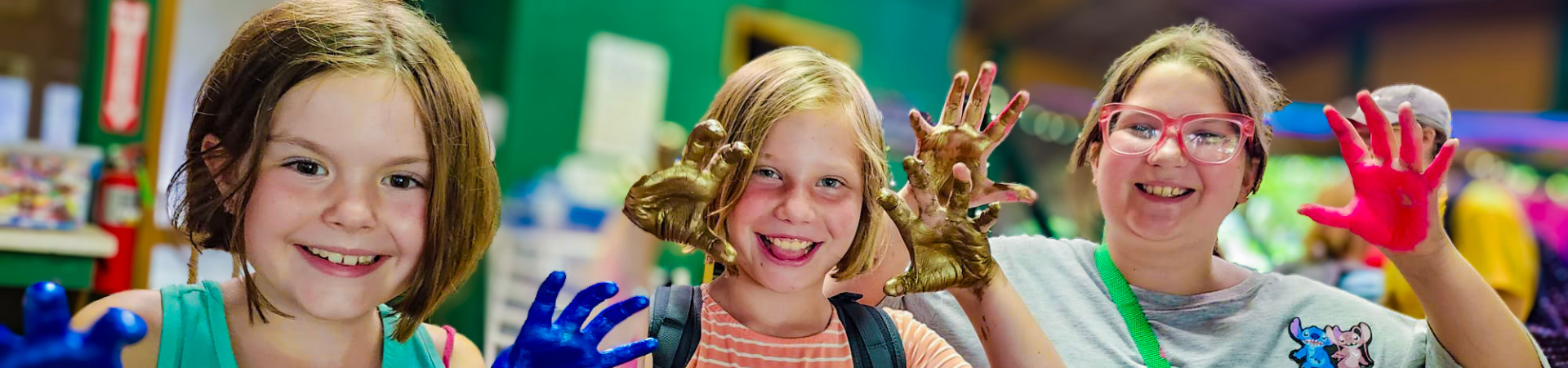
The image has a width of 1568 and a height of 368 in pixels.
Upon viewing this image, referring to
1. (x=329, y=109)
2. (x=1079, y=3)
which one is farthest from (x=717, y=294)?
(x=1079, y=3)

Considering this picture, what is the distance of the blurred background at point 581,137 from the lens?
269cm

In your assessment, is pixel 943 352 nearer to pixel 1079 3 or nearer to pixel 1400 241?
pixel 1400 241

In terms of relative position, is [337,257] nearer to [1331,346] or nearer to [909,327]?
[909,327]

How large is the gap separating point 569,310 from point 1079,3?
10.9 metres

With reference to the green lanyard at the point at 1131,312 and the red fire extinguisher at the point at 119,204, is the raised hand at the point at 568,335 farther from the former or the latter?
the red fire extinguisher at the point at 119,204

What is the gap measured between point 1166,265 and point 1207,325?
10 centimetres

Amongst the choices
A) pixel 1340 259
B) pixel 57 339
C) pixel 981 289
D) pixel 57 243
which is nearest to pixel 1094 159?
pixel 981 289

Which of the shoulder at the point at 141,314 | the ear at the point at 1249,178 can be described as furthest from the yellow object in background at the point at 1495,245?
the shoulder at the point at 141,314

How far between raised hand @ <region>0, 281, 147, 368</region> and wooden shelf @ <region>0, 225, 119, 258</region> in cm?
185

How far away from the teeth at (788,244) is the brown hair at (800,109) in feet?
0.21

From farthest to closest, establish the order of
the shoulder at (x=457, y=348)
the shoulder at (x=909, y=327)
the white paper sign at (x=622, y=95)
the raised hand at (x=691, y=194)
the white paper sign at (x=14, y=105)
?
the white paper sign at (x=622, y=95) < the white paper sign at (x=14, y=105) < the shoulder at (x=909, y=327) < the shoulder at (x=457, y=348) < the raised hand at (x=691, y=194)

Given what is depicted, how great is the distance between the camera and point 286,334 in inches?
46.5

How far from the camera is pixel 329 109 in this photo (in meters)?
1.10

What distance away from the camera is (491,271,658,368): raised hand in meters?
1.07
